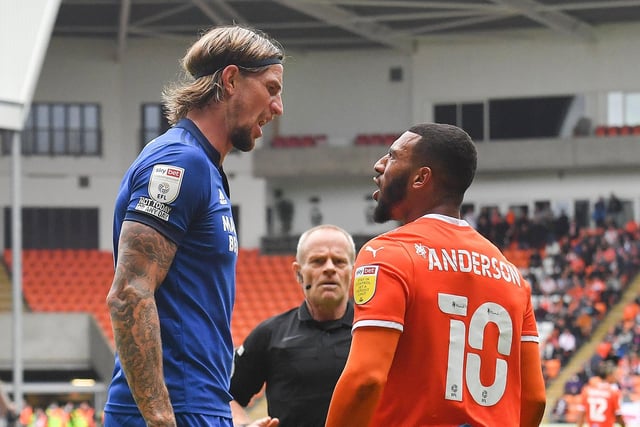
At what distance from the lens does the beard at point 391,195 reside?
3.96 metres

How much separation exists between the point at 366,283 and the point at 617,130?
102 feet

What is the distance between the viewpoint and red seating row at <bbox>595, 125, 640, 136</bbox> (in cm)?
3347

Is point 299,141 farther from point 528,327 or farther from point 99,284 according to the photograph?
point 528,327

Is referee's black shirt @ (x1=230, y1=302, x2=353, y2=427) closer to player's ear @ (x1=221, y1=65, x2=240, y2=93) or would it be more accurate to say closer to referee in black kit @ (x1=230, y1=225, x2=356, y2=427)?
referee in black kit @ (x1=230, y1=225, x2=356, y2=427)

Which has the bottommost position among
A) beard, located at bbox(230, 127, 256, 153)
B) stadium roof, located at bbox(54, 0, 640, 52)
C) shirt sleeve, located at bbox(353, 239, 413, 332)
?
shirt sleeve, located at bbox(353, 239, 413, 332)

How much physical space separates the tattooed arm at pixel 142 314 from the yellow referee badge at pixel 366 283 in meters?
0.59

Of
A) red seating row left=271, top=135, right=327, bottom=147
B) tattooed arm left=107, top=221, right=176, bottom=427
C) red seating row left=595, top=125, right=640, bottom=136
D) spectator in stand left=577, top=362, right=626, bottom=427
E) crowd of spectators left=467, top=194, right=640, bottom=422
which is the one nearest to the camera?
tattooed arm left=107, top=221, right=176, bottom=427

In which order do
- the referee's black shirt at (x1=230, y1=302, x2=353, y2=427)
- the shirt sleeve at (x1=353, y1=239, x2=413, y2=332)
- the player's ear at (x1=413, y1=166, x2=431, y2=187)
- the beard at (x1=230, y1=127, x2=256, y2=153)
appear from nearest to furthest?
the shirt sleeve at (x1=353, y1=239, x2=413, y2=332)
the beard at (x1=230, y1=127, x2=256, y2=153)
the player's ear at (x1=413, y1=166, x2=431, y2=187)
the referee's black shirt at (x1=230, y1=302, x2=353, y2=427)

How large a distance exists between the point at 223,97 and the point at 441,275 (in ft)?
2.73

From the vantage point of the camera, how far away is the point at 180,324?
3.51 metres

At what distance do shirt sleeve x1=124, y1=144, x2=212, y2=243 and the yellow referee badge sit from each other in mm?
544

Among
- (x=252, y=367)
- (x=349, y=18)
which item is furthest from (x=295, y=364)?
(x=349, y=18)

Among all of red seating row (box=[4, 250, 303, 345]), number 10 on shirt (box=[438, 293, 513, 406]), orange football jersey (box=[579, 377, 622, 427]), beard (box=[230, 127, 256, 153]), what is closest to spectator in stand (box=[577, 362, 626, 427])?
orange football jersey (box=[579, 377, 622, 427])

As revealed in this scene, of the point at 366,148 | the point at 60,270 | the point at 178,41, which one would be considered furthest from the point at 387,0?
the point at 60,270
